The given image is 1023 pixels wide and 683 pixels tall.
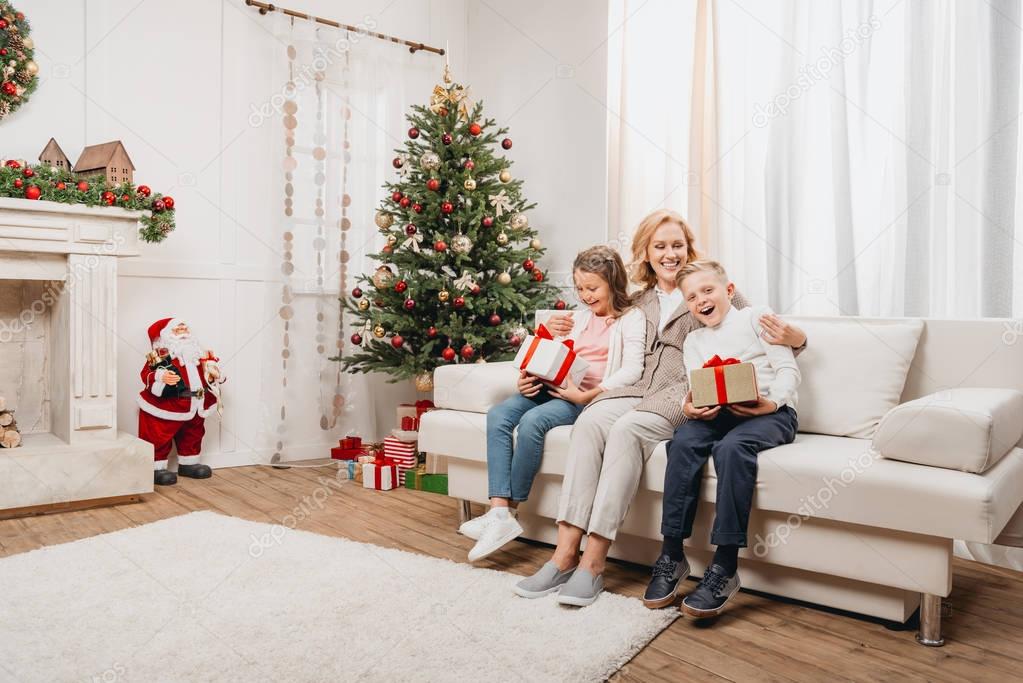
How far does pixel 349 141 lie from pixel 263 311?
3.30 feet

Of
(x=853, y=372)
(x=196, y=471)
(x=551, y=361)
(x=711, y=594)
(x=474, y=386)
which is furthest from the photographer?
(x=196, y=471)

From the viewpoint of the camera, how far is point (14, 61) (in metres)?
3.26

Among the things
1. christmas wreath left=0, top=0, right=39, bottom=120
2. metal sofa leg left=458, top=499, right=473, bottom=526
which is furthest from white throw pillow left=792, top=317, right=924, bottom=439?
christmas wreath left=0, top=0, right=39, bottom=120

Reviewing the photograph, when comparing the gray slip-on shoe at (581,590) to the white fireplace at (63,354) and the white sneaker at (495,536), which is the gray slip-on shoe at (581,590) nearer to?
the white sneaker at (495,536)

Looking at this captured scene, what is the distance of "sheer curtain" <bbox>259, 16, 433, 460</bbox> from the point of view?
13.3 ft

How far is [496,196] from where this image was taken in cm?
369

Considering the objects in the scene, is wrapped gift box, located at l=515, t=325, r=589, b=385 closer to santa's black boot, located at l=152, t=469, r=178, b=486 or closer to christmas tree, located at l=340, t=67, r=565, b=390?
christmas tree, located at l=340, t=67, r=565, b=390

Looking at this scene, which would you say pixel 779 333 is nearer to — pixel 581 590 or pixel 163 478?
pixel 581 590

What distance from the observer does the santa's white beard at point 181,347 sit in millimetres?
3531

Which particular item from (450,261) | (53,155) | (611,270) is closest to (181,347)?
(53,155)

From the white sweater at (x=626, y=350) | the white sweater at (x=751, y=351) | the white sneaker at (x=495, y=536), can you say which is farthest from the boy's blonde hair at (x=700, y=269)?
the white sneaker at (x=495, y=536)

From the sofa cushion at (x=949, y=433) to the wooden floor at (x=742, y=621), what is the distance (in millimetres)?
432

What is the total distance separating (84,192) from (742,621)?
2805 mm

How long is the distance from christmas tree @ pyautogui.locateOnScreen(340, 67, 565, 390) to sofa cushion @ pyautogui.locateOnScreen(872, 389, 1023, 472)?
1.87 m
